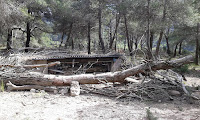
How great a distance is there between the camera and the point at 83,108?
14.7 ft

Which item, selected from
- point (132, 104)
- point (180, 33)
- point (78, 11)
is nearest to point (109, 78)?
point (132, 104)

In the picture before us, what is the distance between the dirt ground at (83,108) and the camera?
3825 millimetres

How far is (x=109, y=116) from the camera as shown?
154 inches

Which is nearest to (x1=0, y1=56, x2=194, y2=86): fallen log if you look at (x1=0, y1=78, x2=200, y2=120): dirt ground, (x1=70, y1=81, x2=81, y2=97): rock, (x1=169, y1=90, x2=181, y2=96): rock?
(x1=70, y1=81, x2=81, y2=97): rock

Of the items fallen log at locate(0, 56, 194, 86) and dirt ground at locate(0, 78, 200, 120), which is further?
fallen log at locate(0, 56, 194, 86)

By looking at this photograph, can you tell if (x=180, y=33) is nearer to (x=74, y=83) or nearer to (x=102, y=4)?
(x=102, y=4)

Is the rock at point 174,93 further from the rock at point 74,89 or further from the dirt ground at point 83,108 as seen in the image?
the rock at point 74,89

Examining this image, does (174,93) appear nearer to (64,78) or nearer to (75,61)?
(64,78)

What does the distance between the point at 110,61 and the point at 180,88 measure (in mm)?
7857

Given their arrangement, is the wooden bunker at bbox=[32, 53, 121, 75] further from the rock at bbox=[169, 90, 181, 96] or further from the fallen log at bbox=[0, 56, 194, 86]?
the rock at bbox=[169, 90, 181, 96]

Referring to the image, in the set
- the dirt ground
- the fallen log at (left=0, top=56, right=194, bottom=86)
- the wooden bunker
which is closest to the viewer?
the dirt ground

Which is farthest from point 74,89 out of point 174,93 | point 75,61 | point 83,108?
point 75,61

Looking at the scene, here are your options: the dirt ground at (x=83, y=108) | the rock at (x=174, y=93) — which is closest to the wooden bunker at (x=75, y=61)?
the rock at (x=174, y=93)

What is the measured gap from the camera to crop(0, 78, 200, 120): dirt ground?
3.82 m
